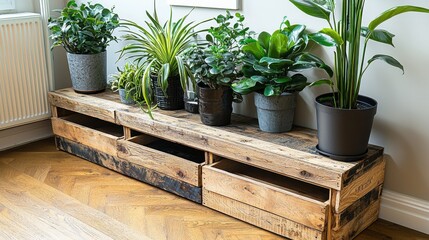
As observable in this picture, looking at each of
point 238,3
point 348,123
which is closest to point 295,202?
point 348,123

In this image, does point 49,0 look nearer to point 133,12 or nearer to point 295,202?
point 133,12

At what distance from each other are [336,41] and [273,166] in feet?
1.84

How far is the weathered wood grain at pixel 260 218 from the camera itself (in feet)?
6.53

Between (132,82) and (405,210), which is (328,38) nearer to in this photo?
(405,210)

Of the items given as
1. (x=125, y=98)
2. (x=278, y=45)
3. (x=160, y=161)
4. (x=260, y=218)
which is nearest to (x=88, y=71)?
(x=125, y=98)

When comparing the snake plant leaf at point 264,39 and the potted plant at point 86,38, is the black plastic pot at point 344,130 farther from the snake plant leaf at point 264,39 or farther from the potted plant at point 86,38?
the potted plant at point 86,38

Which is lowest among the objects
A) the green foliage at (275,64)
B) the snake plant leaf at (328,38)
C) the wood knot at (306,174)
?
the wood knot at (306,174)

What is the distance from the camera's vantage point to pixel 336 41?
1873 mm

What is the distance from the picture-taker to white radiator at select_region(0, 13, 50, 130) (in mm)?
2904

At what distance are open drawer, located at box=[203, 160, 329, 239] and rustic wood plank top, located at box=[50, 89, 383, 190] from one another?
3.4 inches

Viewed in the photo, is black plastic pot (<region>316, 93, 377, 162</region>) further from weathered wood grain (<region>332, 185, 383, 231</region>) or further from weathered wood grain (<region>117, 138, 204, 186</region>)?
→ weathered wood grain (<region>117, 138, 204, 186</region>)

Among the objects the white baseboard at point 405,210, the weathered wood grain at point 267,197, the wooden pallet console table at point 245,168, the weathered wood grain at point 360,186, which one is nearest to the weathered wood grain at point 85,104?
the wooden pallet console table at point 245,168

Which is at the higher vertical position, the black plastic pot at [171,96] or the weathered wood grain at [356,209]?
the black plastic pot at [171,96]

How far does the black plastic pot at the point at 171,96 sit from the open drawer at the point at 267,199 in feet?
1.69
